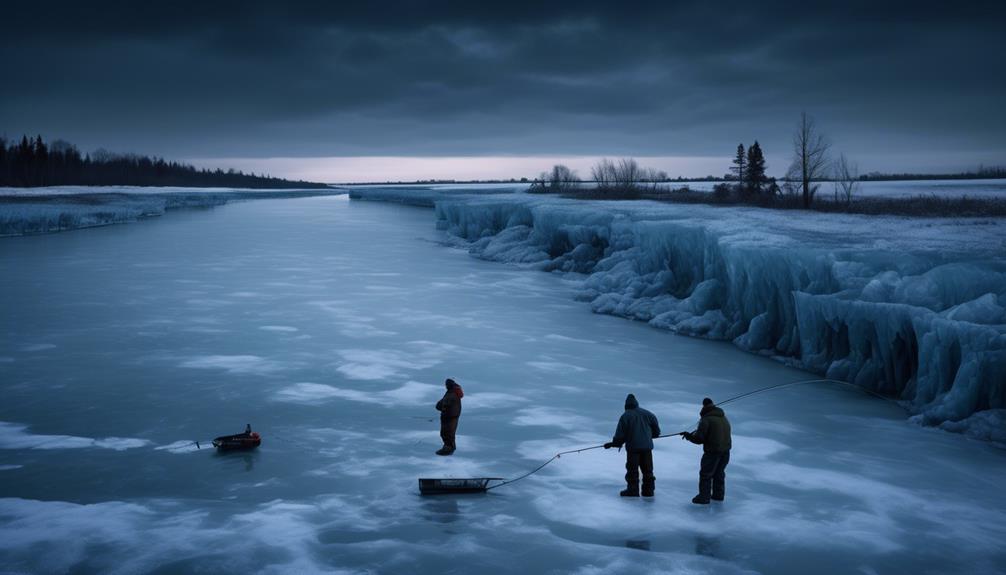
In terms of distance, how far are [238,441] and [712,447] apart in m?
6.26

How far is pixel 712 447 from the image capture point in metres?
8.45

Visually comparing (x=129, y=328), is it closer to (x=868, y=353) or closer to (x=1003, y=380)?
(x=868, y=353)

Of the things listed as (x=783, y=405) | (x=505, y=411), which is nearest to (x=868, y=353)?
(x=783, y=405)

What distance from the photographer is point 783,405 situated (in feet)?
43.4

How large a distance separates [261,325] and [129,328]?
3306 millimetres

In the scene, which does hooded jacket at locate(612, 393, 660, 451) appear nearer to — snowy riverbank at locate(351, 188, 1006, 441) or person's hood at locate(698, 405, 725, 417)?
person's hood at locate(698, 405, 725, 417)

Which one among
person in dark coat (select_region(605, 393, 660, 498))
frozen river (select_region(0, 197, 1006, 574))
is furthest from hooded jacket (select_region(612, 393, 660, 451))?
frozen river (select_region(0, 197, 1006, 574))

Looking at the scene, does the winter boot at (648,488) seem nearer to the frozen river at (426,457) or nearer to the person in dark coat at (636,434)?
the person in dark coat at (636,434)

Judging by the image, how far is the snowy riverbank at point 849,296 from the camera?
1180cm

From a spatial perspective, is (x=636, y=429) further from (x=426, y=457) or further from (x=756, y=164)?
(x=756, y=164)

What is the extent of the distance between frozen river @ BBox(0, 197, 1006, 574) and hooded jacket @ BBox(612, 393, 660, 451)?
0.75 m

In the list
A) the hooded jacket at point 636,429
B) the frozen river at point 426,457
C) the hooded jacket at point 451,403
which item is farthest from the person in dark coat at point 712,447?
the hooded jacket at point 451,403

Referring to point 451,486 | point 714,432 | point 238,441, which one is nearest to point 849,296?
point 714,432

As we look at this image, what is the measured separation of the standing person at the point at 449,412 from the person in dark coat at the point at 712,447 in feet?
10.1
